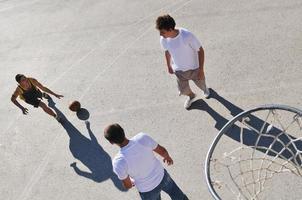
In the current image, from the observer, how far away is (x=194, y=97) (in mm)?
9234

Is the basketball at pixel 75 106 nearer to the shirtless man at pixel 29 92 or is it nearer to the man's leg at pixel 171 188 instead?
the shirtless man at pixel 29 92

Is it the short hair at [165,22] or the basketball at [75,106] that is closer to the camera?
the short hair at [165,22]

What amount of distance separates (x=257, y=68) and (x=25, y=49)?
20.6 feet

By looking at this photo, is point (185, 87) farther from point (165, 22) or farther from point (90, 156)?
point (90, 156)

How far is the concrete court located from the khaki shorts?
46 centimetres

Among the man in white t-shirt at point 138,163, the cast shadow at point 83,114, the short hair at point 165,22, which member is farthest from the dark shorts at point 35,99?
the man in white t-shirt at point 138,163

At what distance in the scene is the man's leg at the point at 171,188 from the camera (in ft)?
21.9

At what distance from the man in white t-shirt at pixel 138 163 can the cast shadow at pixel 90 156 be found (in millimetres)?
1677

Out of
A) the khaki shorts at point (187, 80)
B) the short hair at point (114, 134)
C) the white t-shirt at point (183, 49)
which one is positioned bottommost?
the khaki shorts at point (187, 80)

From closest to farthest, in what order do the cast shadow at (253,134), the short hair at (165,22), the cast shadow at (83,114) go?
the short hair at (165,22) < the cast shadow at (253,134) < the cast shadow at (83,114)

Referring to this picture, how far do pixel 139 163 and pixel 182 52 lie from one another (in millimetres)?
2528

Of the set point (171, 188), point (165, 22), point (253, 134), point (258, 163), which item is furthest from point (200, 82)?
point (171, 188)

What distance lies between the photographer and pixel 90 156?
8.91m

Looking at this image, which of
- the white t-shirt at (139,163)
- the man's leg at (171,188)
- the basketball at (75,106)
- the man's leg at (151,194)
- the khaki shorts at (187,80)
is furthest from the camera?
the basketball at (75,106)
